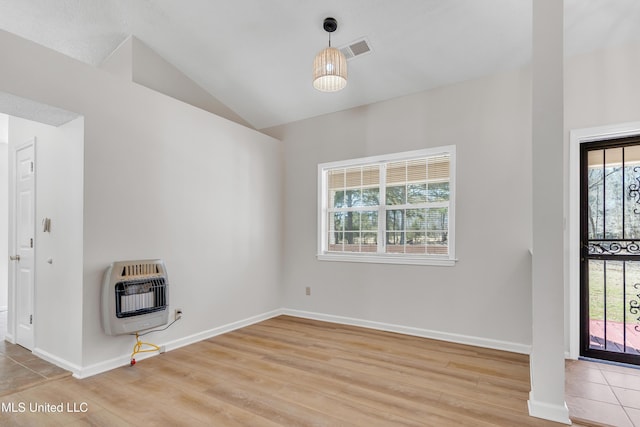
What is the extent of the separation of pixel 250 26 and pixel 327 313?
3.58 metres

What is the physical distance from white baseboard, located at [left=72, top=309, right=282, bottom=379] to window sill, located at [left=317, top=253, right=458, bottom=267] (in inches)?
46.6

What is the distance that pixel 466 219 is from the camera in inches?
146

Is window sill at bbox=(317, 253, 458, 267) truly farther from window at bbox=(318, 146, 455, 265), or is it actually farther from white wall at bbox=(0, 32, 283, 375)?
white wall at bbox=(0, 32, 283, 375)

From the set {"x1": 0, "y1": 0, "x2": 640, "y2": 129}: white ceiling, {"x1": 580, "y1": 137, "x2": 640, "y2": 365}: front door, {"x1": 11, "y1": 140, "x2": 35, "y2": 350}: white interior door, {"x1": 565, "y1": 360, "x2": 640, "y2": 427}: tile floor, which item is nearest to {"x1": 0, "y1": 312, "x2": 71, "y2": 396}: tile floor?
{"x1": 11, "y1": 140, "x2": 35, "y2": 350}: white interior door

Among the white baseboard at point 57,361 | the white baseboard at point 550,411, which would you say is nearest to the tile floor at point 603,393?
the white baseboard at point 550,411

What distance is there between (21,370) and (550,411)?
13.4 ft

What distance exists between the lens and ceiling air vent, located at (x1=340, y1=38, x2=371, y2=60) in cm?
344

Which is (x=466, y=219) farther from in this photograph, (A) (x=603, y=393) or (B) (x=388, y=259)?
(A) (x=603, y=393)

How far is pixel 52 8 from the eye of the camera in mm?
3340

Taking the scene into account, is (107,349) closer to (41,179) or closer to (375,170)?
(41,179)

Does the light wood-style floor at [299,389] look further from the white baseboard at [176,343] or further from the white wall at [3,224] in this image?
the white wall at [3,224]

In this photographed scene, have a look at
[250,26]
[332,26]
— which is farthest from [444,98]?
[250,26]

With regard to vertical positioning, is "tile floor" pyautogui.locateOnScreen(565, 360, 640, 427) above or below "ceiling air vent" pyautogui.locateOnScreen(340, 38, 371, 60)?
below

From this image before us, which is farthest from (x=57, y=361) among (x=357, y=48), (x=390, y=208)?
(x=357, y=48)
